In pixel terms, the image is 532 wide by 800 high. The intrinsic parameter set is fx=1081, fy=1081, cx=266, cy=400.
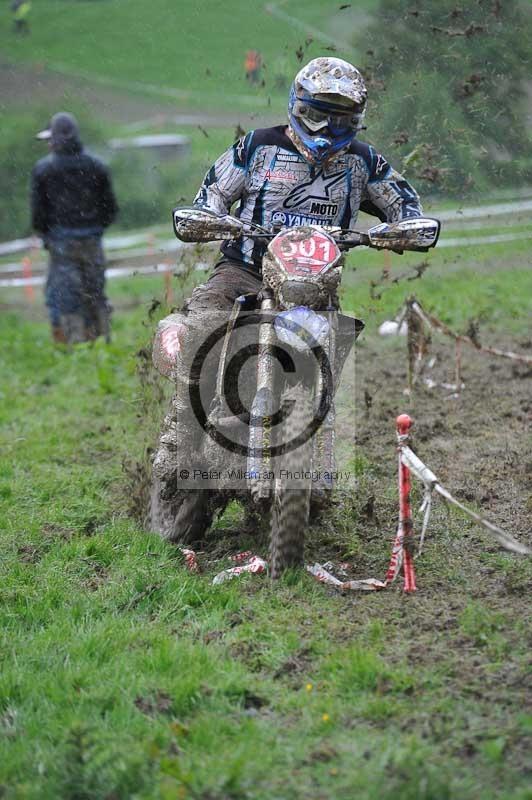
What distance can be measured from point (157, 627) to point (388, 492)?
2570 mm

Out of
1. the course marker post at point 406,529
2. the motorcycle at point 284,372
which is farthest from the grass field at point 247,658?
the motorcycle at point 284,372

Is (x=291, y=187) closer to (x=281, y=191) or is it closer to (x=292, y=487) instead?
(x=281, y=191)

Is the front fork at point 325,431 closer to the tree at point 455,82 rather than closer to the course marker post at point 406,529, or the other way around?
the course marker post at point 406,529

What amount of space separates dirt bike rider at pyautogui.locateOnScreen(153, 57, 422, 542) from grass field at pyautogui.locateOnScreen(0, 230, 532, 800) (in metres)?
0.86

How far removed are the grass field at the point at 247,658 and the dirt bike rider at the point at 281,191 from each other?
2.83 ft

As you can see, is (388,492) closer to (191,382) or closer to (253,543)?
(253,543)

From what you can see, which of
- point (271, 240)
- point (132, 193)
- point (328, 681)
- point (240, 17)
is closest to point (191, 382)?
point (271, 240)

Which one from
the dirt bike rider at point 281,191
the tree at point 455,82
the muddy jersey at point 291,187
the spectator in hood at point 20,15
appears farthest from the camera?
the spectator in hood at point 20,15

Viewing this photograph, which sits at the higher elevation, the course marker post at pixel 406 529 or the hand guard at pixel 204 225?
the hand guard at pixel 204 225

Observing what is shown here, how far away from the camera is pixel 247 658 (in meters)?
4.45

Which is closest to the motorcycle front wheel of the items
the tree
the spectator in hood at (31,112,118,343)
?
the tree

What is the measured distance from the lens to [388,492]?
7035mm

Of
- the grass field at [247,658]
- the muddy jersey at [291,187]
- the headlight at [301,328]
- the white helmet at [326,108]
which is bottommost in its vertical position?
the grass field at [247,658]

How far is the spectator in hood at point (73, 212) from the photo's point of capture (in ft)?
39.9
